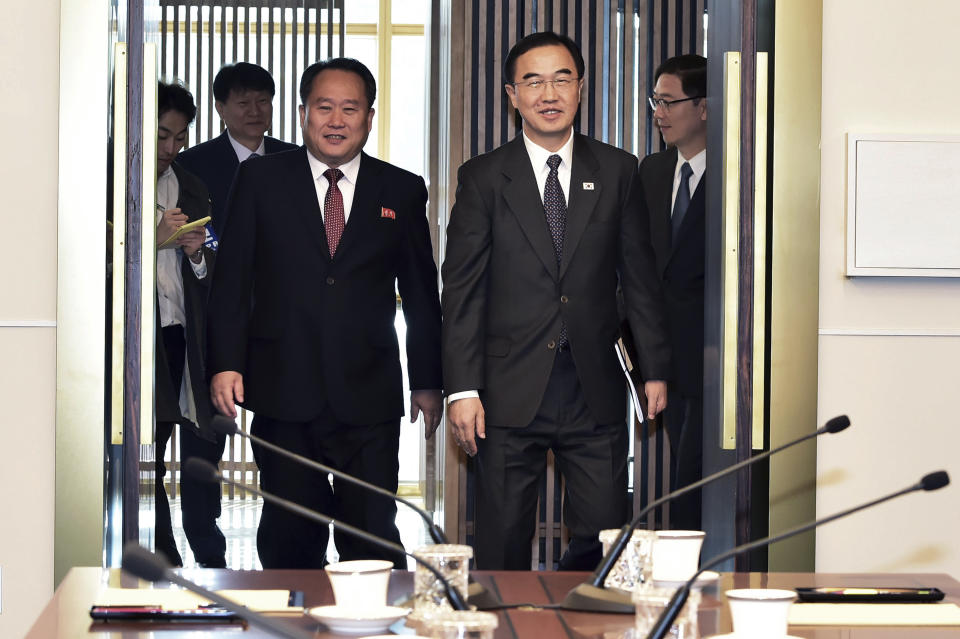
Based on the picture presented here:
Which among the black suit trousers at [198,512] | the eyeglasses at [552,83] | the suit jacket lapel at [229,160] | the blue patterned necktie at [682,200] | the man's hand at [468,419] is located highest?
the eyeglasses at [552,83]

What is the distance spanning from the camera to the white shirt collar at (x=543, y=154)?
3.44 metres

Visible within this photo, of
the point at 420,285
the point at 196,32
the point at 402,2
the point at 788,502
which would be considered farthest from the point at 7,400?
the point at 402,2

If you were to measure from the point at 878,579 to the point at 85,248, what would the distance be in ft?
6.53

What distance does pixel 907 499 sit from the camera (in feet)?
10.8

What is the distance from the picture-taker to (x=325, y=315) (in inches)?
141

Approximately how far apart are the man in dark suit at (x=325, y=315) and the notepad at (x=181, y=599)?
164 cm

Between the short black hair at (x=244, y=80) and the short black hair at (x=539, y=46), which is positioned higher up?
the short black hair at (x=244, y=80)

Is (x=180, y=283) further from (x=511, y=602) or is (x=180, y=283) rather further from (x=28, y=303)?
A: (x=511, y=602)

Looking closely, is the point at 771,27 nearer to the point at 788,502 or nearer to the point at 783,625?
the point at 788,502

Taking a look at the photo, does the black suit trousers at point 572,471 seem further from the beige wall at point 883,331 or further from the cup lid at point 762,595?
the cup lid at point 762,595

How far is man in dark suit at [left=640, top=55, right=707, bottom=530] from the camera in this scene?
4059 millimetres

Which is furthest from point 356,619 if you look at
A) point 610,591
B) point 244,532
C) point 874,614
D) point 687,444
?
point 244,532

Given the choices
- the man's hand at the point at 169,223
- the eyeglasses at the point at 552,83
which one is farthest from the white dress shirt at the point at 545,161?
the man's hand at the point at 169,223

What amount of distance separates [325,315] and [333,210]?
1.08ft
